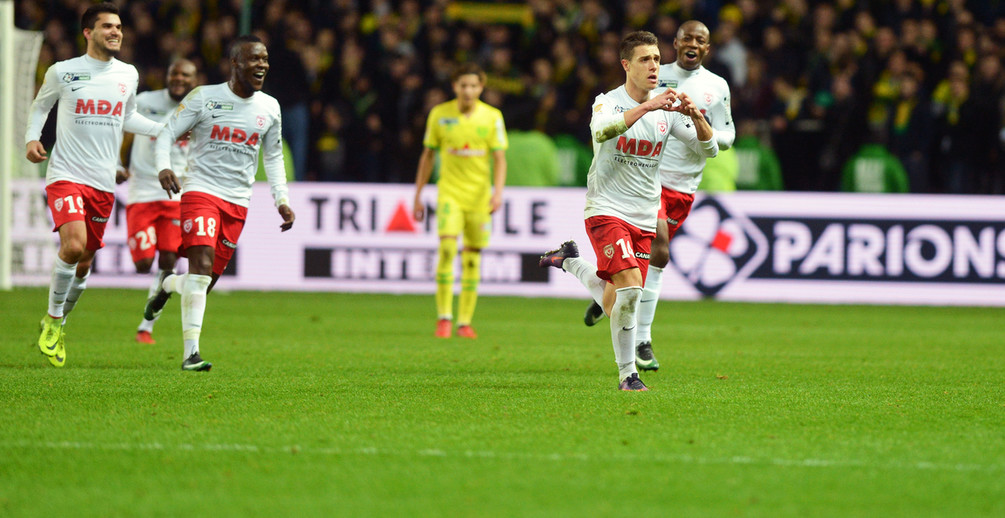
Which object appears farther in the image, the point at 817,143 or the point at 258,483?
the point at 817,143

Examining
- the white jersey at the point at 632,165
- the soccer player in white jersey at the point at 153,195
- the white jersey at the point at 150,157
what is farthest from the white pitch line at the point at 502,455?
the white jersey at the point at 150,157

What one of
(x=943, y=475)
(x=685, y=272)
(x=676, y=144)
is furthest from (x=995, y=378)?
(x=685, y=272)

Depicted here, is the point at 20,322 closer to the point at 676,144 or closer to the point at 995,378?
the point at 676,144

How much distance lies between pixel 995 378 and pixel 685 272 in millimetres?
7772

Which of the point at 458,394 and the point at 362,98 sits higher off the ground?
the point at 362,98

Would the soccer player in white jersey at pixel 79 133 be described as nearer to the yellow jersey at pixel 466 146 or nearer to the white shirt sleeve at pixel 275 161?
the white shirt sleeve at pixel 275 161

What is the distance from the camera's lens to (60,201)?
28.7ft

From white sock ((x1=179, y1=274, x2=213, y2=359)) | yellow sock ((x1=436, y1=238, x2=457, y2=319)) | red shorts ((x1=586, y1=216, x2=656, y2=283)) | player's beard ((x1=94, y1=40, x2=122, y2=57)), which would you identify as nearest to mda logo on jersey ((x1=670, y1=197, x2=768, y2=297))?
yellow sock ((x1=436, y1=238, x2=457, y2=319))

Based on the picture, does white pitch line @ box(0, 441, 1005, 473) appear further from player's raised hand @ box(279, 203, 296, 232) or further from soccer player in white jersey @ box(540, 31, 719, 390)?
player's raised hand @ box(279, 203, 296, 232)

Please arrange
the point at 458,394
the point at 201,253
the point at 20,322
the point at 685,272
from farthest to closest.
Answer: the point at 685,272 < the point at 20,322 < the point at 201,253 < the point at 458,394

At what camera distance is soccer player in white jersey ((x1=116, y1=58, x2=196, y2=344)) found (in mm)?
10656

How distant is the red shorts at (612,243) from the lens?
760 centimetres

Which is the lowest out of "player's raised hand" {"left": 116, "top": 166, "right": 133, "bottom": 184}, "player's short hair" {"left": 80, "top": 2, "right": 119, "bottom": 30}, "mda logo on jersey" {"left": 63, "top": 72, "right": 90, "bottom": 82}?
"player's raised hand" {"left": 116, "top": 166, "right": 133, "bottom": 184}

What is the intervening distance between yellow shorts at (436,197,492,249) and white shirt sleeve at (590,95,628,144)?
→ 4268mm
